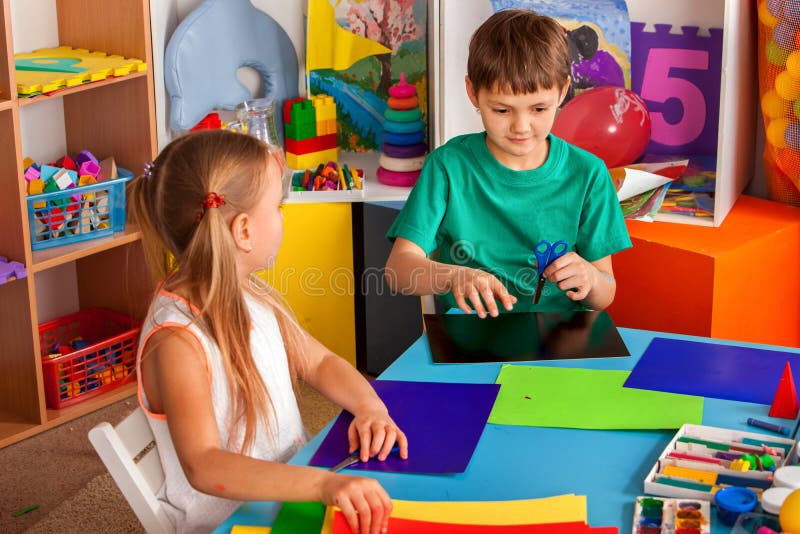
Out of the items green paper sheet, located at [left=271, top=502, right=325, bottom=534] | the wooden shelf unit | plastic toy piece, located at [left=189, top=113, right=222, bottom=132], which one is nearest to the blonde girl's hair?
green paper sheet, located at [left=271, top=502, right=325, bottom=534]

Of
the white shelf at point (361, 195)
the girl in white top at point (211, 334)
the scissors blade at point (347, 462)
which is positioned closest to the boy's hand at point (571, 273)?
the girl in white top at point (211, 334)

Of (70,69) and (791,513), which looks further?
(70,69)

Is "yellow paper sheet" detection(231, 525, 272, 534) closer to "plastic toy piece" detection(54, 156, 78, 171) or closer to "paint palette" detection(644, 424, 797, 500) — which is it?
"paint palette" detection(644, 424, 797, 500)

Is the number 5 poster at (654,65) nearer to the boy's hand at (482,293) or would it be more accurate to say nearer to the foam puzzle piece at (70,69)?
the foam puzzle piece at (70,69)

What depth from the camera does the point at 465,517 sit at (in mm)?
1064

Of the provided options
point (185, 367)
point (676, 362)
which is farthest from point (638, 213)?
point (185, 367)

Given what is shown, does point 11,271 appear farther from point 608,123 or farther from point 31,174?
point 608,123

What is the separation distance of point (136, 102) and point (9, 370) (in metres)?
0.71

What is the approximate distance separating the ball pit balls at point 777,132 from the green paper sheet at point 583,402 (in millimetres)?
1076

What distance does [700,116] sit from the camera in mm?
2484

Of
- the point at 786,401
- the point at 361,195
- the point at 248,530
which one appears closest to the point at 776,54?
the point at 361,195

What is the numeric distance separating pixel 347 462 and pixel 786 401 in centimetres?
54

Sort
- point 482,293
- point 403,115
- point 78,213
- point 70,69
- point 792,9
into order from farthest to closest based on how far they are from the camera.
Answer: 1. point 403,115
2. point 78,213
3. point 70,69
4. point 792,9
5. point 482,293

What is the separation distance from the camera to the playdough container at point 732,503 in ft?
3.34
